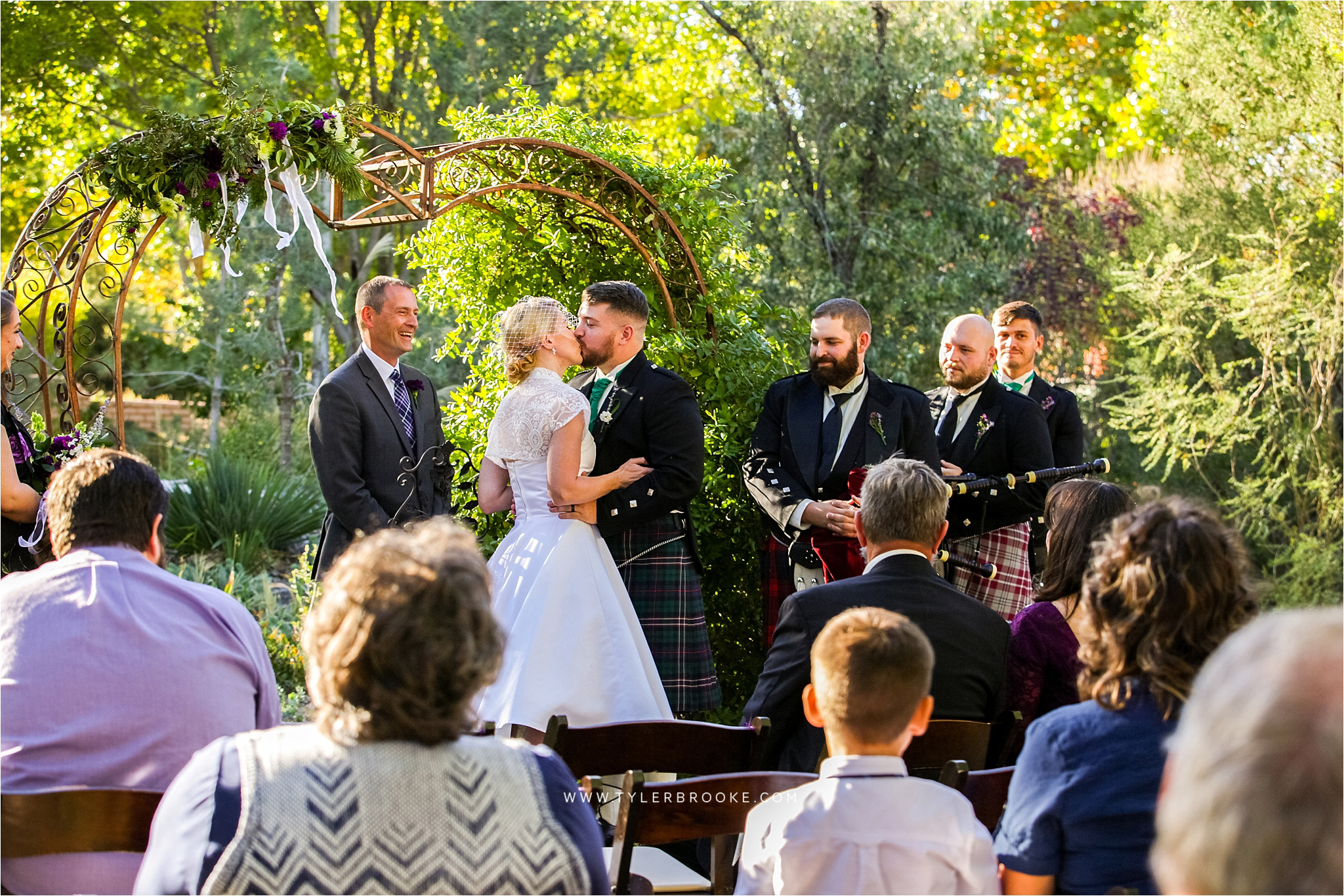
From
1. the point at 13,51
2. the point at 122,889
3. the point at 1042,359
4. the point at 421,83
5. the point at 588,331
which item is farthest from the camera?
the point at 421,83

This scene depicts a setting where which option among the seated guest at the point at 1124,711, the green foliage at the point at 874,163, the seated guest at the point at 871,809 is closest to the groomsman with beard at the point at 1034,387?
the seated guest at the point at 1124,711

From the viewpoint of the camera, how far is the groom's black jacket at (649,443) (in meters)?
4.22

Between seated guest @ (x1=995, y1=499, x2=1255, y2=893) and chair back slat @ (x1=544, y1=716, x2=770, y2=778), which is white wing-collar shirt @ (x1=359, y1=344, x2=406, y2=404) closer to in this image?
chair back slat @ (x1=544, y1=716, x2=770, y2=778)

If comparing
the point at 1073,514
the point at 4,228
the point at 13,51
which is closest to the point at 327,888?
the point at 1073,514

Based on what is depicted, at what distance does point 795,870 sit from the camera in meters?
1.92

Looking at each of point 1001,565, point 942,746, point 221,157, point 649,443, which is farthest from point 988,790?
point 221,157

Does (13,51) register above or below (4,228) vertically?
above

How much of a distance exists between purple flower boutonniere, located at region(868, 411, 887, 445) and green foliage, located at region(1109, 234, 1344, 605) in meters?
7.23

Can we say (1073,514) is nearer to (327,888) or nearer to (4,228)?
(327,888)

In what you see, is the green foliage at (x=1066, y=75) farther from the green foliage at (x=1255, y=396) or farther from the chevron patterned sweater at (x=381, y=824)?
the chevron patterned sweater at (x=381, y=824)

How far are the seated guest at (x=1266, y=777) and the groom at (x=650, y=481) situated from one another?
3.18m

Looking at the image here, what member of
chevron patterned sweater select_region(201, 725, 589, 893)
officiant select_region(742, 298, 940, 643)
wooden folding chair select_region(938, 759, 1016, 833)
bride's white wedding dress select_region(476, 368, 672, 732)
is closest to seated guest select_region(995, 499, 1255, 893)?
wooden folding chair select_region(938, 759, 1016, 833)

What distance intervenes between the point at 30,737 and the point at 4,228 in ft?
55.9

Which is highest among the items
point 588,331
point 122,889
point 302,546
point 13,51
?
point 13,51
